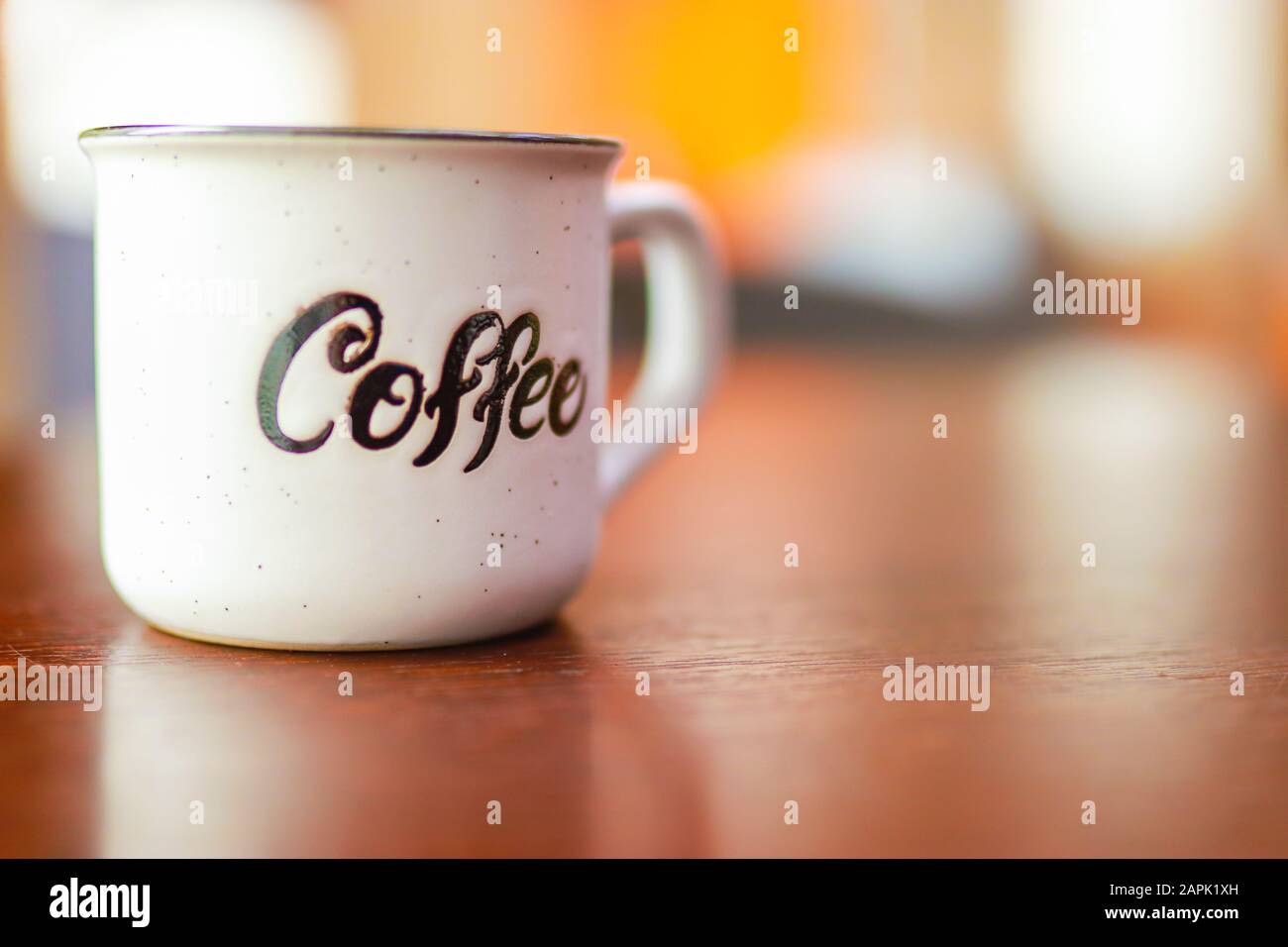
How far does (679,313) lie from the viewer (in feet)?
2.27

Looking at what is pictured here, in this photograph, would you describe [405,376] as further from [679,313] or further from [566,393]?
[679,313]

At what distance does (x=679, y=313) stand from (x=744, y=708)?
0.25 m

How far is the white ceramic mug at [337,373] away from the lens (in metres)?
0.54

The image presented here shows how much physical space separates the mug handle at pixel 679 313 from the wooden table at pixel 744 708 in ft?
0.29

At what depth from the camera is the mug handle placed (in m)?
0.67

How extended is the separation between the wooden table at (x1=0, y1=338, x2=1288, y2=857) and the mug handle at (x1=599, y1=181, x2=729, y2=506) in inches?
3.5

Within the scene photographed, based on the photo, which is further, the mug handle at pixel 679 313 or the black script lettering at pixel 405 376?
the mug handle at pixel 679 313

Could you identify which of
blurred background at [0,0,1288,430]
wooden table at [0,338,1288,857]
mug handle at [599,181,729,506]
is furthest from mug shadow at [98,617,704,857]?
blurred background at [0,0,1288,430]

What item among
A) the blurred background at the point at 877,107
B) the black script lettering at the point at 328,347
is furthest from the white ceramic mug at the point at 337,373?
the blurred background at the point at 877,107

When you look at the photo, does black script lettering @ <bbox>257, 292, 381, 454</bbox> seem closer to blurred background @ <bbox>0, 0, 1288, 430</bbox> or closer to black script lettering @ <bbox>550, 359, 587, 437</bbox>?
black script lettering @ <bbox>550, 359, 587, 437</bbox>

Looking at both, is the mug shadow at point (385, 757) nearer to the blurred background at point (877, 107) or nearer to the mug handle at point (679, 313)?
the mug handle at point (679, 313)

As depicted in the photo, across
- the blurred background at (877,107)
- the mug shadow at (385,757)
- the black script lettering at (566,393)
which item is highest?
the blurred background at (877,107)

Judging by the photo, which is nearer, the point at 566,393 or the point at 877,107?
the point at 566,393

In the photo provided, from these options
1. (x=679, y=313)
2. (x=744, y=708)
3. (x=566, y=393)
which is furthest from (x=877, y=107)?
(x=744, y=708)
